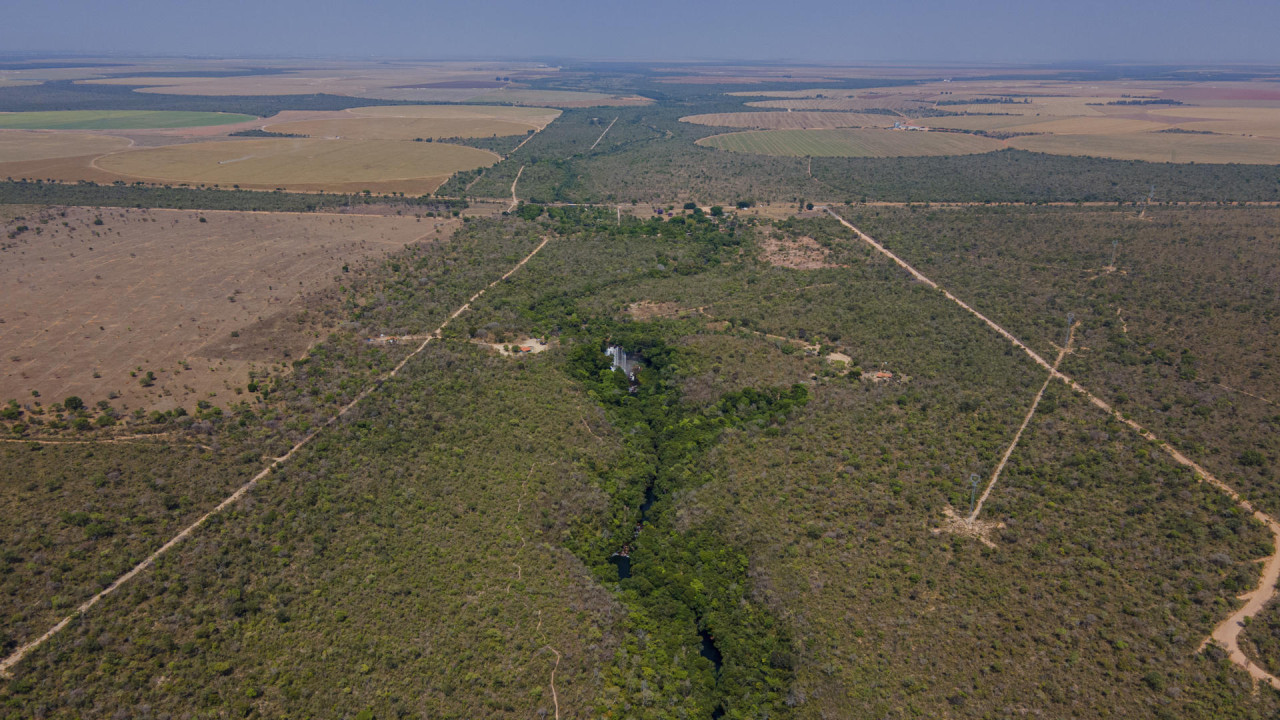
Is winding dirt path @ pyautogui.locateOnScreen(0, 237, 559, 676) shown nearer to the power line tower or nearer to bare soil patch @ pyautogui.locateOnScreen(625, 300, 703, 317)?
bare soil patch @ pyautogui.locateOnScreen(625, 300, 703, 317)

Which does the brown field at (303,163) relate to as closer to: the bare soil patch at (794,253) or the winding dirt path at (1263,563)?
the bare soil patch at (794,253)

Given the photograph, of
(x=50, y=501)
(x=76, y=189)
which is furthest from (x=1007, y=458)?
(x=76, y=189)

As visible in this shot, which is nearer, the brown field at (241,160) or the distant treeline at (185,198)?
the distant treeline at (185,198)

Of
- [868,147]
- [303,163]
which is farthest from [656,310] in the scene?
[868,147]

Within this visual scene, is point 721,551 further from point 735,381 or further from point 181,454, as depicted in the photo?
point 181,454

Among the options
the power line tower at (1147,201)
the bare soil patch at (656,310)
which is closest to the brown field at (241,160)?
the bare soil patch at (656,310)
